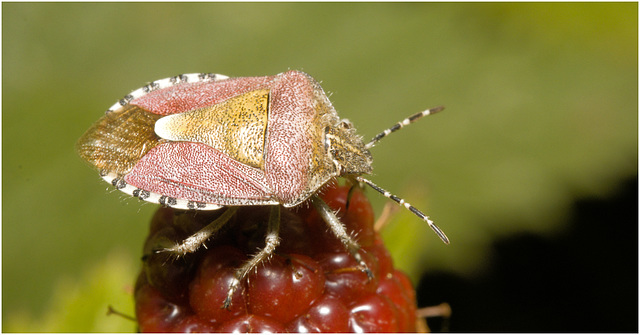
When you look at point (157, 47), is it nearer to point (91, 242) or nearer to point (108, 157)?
point (91, 242)

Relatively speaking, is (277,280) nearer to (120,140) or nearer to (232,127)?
(232,127)

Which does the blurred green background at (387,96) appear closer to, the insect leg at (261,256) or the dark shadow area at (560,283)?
the dark shadow area at (560,283)

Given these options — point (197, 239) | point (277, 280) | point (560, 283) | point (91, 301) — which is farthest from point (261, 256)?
point (560, 283)

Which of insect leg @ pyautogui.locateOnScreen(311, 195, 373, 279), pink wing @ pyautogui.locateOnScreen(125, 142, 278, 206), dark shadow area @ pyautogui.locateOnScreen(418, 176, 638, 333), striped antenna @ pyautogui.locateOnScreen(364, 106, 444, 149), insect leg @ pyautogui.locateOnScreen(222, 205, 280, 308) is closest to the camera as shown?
insect leg @ pyautogui.locateOnScreen(222, 205, 280, 308)

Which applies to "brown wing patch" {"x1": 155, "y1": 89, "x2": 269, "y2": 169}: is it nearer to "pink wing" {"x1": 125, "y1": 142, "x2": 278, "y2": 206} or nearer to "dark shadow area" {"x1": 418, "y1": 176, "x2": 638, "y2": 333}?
"pink wing" {"x1": 125, "y1": 142, "x2": 278, "y2": 206}

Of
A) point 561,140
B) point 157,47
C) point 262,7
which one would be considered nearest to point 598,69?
point 561,140

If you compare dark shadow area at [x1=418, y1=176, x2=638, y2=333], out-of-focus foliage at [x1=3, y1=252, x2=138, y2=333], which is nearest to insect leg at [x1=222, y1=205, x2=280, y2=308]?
out-of-focus foliage at [x1=3, y1=252, x2=138, y2=333]
